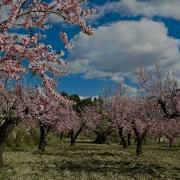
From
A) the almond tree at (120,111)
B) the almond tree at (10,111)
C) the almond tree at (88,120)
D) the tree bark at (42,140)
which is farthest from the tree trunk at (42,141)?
the almond tree at (88,120)

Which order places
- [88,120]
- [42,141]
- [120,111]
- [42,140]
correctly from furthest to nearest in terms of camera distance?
[88,120] → [120,111] → [42,140] → [42,141]

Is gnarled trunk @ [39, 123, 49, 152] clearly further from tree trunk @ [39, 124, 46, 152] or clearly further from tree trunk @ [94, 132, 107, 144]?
tree trunk @ [94, 132, 107, 144]

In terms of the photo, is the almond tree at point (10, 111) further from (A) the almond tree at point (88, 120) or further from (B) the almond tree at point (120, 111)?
(A) the almond tree at point (88, 120)

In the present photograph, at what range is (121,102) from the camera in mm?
74000

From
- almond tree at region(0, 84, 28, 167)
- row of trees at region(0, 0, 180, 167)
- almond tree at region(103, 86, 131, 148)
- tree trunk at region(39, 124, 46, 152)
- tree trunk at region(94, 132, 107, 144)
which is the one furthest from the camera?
tree trunk at region(94, 132, 107, 144)

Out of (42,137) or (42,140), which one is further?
(42,137)

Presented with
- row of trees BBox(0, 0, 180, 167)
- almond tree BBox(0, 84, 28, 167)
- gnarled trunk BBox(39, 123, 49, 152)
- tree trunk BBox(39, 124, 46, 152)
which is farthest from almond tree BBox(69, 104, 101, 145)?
almond tree BBox(0, 84, 28, 167)

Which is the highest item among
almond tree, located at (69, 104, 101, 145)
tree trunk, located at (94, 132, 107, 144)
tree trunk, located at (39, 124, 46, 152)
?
almond tree, located at (69, 104, 101, 145)

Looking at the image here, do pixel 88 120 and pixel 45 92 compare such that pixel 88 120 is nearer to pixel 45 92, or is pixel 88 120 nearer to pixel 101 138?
pixel 101 138

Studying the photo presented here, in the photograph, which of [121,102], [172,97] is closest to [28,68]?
[172,97]

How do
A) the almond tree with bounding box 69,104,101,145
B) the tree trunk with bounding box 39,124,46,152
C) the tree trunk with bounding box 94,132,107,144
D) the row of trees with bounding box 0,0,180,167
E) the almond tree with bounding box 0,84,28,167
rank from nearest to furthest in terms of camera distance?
the row of trees with bounding box 0,0,180,167
the almond tree with bounding box 0,84,28,167
the tree trunk with bounding box 39,124,46,152
the almond tree with bounding box 69,104,101,145
the tree trunk with bounding box 94,132,107,144

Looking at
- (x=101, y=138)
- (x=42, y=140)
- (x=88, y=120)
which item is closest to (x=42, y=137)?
(x=42, y=140)

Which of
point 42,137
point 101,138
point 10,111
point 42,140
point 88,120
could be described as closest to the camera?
point 10,111

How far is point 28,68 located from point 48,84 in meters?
0.85
